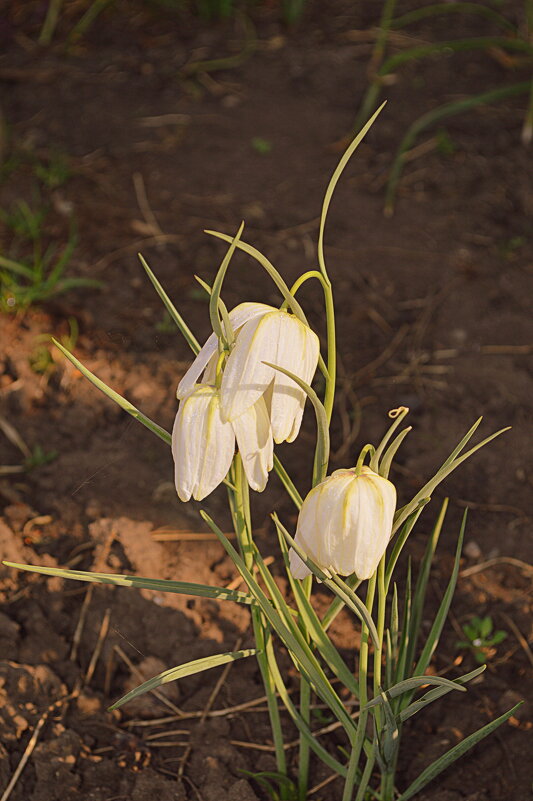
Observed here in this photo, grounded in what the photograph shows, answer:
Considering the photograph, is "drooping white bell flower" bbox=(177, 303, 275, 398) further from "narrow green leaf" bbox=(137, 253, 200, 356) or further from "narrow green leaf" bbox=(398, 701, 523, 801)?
Answer: "narrow green leaf" bbox=(398, 701, 523, 801)

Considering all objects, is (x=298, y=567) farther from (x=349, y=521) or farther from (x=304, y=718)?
(x=304, y=718)

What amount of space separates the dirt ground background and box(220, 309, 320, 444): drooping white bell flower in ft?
2.14

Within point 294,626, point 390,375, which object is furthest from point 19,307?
point 294,626

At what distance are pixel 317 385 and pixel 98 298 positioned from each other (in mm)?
573

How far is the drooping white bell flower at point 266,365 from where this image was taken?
0.87 m

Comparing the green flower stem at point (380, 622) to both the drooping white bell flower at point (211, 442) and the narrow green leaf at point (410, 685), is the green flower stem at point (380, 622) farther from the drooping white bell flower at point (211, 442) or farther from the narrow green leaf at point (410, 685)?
the drooping white bell flower at point (211, 442)

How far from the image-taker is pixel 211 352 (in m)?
0.92

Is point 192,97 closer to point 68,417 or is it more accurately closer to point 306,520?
point 68,417

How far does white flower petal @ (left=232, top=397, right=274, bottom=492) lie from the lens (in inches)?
35.6

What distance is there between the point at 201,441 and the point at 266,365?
0.10 metres

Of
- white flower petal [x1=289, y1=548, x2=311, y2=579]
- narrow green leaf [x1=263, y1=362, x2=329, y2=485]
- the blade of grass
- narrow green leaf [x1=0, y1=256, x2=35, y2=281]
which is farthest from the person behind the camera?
the blade of grass

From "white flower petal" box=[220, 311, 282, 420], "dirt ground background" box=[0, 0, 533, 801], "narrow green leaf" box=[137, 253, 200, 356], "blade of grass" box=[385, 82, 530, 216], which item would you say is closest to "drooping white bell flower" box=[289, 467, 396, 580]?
"white flower petal" box=[220, 311, 282, 420]

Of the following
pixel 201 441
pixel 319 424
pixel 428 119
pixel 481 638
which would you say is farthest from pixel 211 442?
pixel 428 119

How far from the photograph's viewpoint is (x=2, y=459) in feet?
5.77
